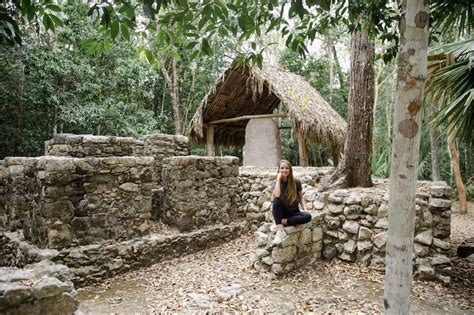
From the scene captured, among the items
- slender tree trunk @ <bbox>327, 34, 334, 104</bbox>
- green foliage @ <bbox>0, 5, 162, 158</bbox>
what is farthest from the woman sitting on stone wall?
slender tree trunk @ <bbox>327, 34, 334, 104</bbox>

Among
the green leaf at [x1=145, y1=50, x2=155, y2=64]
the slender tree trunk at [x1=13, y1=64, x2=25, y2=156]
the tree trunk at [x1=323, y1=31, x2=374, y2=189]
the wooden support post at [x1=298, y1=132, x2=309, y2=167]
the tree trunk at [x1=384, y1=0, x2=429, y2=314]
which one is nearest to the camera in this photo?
the tree trunk at [x1=384, y1=0, x2=429, y2=314]

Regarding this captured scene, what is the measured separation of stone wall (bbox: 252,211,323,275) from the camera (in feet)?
15.1

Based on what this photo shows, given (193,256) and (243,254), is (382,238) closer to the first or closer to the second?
(243,254)

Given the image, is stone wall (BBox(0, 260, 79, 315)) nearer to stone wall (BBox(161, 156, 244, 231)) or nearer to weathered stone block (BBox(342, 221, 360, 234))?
stone wall (BBox(161, 156, 244, 231))

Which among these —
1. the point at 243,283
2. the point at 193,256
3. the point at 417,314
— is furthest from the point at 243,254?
the point at 417,314

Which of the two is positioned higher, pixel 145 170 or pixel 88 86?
pixel 88 86

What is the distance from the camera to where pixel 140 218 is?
5508mm

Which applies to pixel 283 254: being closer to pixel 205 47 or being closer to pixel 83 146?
pixel 205 47

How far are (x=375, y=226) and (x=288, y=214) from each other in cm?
140

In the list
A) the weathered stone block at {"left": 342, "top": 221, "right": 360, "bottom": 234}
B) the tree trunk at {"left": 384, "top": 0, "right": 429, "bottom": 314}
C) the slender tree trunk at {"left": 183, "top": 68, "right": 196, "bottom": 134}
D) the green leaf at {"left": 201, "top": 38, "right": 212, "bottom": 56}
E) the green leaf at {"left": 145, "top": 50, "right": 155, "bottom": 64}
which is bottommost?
the weathered stone block at {"left": 342, "top": 221, "right": 360, "bottom": 234}

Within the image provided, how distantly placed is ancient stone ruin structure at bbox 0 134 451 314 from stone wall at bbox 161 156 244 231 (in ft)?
0.07

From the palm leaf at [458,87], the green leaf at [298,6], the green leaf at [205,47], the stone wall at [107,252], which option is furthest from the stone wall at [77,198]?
the palm leaf at [458,87]

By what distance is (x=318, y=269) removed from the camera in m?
4.91

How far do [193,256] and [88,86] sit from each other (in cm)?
761
